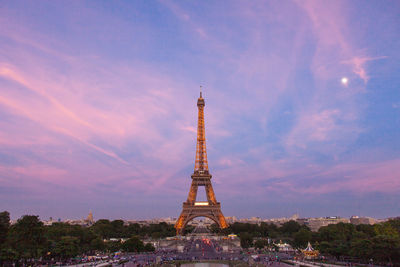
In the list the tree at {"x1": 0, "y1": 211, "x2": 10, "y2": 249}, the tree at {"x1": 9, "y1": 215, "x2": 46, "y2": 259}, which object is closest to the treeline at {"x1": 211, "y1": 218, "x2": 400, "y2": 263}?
the tree at {"x1": 9, "y1": 215, "x2": 46, "y2": 259}

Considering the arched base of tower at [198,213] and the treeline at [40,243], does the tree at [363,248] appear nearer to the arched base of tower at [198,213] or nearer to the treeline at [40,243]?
the treeline at [40,243]

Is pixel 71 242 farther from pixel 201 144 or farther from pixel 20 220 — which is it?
pixel 201 144

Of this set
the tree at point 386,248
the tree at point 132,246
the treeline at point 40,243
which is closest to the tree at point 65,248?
the treeline at point 40,243

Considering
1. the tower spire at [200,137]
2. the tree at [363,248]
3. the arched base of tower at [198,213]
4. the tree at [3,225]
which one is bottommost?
the tree at [363,248]

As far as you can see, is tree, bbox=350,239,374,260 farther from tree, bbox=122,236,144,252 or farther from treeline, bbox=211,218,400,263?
tree, bbox=122,236,144,252

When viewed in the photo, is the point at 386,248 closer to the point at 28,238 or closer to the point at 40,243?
the point at 40,243

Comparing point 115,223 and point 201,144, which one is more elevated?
point 201,144

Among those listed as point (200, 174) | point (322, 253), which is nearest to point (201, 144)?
point (200, 174)

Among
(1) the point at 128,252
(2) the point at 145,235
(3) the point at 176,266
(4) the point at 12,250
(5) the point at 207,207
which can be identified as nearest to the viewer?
(4) the point at 12,250
